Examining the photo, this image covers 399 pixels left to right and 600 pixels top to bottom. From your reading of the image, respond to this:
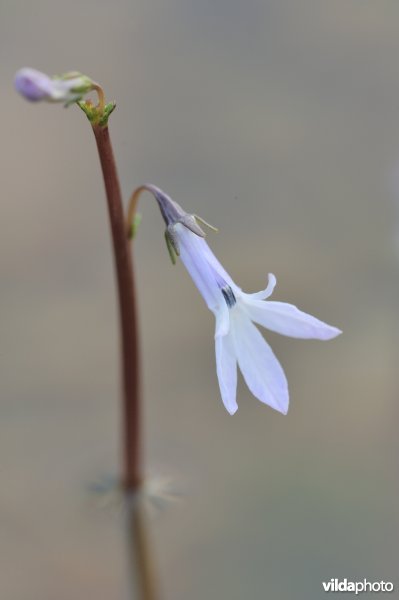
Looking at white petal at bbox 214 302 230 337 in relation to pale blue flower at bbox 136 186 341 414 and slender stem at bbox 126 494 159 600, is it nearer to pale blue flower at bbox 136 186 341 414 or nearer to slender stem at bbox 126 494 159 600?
pale blue flower at bbox 136 186 341 414

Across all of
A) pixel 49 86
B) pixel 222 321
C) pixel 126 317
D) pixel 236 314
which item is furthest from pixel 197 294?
pixel 49 86

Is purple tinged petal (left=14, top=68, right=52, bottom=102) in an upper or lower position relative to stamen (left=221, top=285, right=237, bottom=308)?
upper

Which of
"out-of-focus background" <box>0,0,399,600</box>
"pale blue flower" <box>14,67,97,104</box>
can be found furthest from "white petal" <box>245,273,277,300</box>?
"out-of-focus background" <box>0,0,399,600</box>

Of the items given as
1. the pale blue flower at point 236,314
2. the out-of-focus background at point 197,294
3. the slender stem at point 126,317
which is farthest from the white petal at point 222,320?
the out-of-focus background at point 197,294

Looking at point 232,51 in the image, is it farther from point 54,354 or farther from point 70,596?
point 70,596

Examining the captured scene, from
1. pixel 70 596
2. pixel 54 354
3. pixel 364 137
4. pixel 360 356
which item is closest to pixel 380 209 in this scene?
pixel 364 137

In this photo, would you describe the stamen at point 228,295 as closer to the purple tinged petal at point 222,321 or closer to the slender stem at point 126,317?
the purple tinged petal at point 222,321
